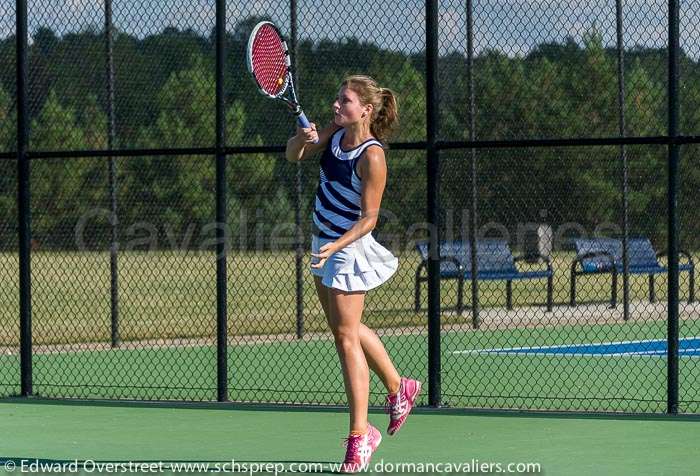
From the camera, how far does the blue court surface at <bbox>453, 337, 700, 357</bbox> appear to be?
39.5ft

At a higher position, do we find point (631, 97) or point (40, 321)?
point (631, 97)

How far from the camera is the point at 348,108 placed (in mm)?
6633

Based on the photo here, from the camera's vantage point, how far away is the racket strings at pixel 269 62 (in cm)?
691

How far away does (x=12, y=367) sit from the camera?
1110cm

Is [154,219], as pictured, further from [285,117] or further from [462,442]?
[462,442]

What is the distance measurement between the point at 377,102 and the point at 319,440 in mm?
1843

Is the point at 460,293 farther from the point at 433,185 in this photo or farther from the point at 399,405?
the point at 399,405

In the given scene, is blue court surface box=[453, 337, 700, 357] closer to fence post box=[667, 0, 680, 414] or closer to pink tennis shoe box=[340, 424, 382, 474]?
fence post box=[667, 0, 680, 414]

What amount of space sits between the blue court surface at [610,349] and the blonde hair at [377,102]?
5.36 metres

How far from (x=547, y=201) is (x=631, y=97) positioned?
2277 mm

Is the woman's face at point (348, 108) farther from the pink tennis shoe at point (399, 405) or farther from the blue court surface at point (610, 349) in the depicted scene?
the blue court surface at point (610, 349)

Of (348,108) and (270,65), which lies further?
(270,65)

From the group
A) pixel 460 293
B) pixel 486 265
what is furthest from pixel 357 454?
pixel 486 265

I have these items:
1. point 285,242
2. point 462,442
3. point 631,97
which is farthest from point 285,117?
point 462,442
